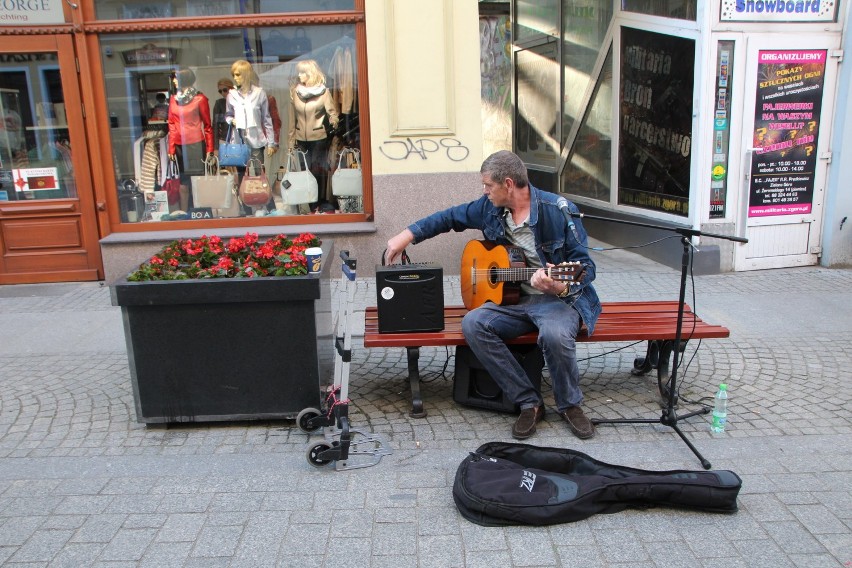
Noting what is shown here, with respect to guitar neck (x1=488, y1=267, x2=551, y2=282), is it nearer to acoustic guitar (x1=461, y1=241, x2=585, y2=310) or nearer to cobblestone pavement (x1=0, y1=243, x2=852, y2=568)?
acoustic guitar (x1=461, y1=241, x2=585, y2=310)

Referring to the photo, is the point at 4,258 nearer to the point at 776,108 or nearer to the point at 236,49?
the point at 236,49

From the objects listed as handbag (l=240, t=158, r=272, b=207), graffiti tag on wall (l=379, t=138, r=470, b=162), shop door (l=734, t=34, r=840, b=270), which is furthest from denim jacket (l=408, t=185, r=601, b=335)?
handbag (l=240, t=158, r=272, b=207)

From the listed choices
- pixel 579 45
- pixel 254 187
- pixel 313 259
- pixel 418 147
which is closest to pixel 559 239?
pixel 313 259

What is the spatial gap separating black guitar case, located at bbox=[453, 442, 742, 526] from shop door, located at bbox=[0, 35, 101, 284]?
6.09 meters

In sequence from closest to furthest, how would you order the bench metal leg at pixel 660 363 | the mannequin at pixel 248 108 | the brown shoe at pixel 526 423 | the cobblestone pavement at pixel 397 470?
the cobblestone pavement at pixel 397 470
the brown shoe at pixel 526 423
the bench metal leg at pixel 660 363
the mannequin at pixel 248 108

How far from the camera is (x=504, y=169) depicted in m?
4.27

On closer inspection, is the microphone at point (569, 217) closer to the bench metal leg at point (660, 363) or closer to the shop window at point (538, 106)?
the bench metal leg at point (660, 363)

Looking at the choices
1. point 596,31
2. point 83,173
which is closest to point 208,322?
point 83,173

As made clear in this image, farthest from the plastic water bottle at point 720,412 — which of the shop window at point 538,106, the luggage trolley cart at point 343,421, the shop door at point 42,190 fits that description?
the shop window at point 538,106

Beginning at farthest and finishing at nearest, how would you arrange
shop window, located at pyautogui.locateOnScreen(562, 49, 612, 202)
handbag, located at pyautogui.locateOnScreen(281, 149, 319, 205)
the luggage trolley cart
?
shop window, located at pyautogui.locateOnScreen(562, 49, 612, 202) < handbag, located at pyautogui.locateOnScreen(281, 149, 319, 205) < the luggage trolley cart

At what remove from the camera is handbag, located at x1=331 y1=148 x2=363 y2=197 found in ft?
26.5

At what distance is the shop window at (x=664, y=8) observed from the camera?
299 inches

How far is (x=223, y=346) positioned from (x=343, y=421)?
87 cm

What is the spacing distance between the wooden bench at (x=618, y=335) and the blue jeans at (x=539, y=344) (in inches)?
3.9
